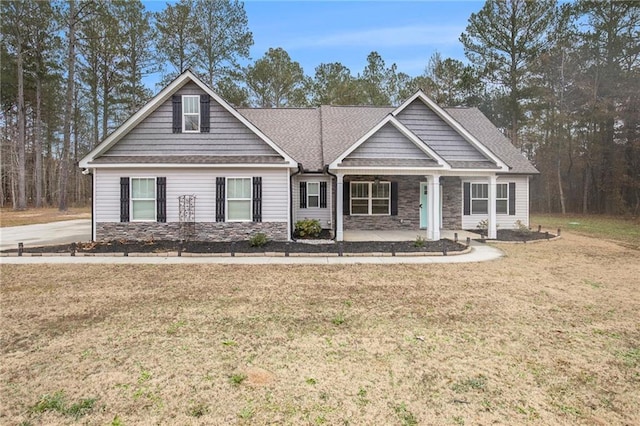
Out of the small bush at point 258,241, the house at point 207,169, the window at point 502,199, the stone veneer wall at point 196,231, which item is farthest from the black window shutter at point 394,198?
the small bush at point 258,241

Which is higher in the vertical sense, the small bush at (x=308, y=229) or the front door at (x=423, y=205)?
the front door at (x=423, y=205)

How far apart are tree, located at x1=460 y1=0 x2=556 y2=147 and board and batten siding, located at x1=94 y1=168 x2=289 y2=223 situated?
25.0 metres

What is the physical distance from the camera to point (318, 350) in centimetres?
432

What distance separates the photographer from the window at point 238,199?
12.5m

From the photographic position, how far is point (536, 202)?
3344 centimetres

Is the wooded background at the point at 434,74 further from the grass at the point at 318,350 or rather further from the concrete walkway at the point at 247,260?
the grass at the point at 318,350

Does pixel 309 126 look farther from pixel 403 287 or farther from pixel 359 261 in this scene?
pixel 403 287

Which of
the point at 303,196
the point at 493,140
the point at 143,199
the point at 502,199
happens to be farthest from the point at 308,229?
the point at 493,140

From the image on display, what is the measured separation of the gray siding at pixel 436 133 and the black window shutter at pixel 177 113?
8.93 m

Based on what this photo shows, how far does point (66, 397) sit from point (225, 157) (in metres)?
9.92

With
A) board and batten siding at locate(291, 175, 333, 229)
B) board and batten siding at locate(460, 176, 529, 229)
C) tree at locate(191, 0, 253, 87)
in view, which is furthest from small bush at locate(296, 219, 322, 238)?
tree at locate(191, 0, 253, 87)

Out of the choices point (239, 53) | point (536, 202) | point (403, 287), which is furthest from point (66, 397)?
point (536, 202)

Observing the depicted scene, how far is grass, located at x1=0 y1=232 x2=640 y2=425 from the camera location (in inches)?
125

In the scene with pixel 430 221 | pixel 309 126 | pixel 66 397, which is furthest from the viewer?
pixel 309 126
